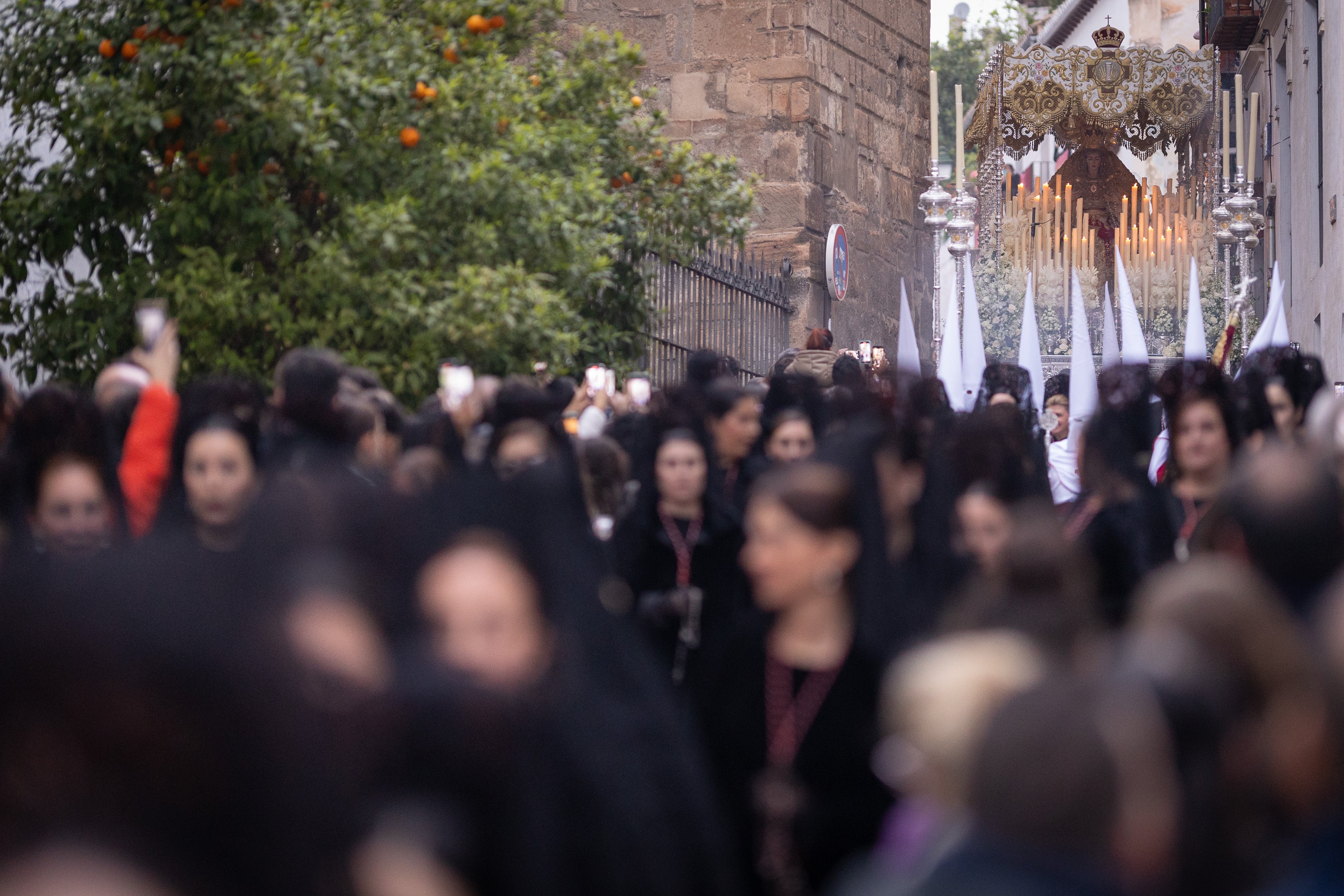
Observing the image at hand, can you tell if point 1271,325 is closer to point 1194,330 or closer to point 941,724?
point 1194,330

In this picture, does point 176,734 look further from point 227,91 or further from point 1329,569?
point 227,91

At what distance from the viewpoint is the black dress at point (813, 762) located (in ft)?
12.3

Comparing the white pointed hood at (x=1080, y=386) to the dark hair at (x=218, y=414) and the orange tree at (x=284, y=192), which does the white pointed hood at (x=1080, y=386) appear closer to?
the orange tree at (x=284, y=192)

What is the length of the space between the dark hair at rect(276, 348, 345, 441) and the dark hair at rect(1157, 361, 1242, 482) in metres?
2.68

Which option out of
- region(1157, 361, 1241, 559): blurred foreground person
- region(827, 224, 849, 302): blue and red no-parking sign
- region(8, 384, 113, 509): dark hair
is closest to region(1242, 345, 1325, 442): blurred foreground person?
region(1157, 361, 1241, 559): blurred foreground person

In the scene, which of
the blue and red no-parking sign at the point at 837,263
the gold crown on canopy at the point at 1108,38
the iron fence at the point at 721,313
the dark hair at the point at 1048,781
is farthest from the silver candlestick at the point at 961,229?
the dark hair at the point at 1048,781

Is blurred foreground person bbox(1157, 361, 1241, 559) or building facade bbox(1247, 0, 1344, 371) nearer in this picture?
blurred foreground person bbox(1157, 361, 1241, 559)

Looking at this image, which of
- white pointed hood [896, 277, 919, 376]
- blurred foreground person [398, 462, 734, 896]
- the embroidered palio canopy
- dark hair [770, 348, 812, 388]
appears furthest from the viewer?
the embroidered palio canopy

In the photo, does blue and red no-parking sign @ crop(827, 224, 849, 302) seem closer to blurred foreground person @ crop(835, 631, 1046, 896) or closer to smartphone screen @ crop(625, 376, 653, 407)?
smartphone screen @ crop(625, 376, 653, 407)

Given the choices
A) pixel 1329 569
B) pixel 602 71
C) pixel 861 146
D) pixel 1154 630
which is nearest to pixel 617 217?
pixel 602 71

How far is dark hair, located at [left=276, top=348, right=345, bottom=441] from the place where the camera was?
18.2 feet

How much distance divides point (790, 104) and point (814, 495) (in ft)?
40.4

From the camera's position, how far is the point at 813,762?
383cm

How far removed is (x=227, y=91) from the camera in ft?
27.2
